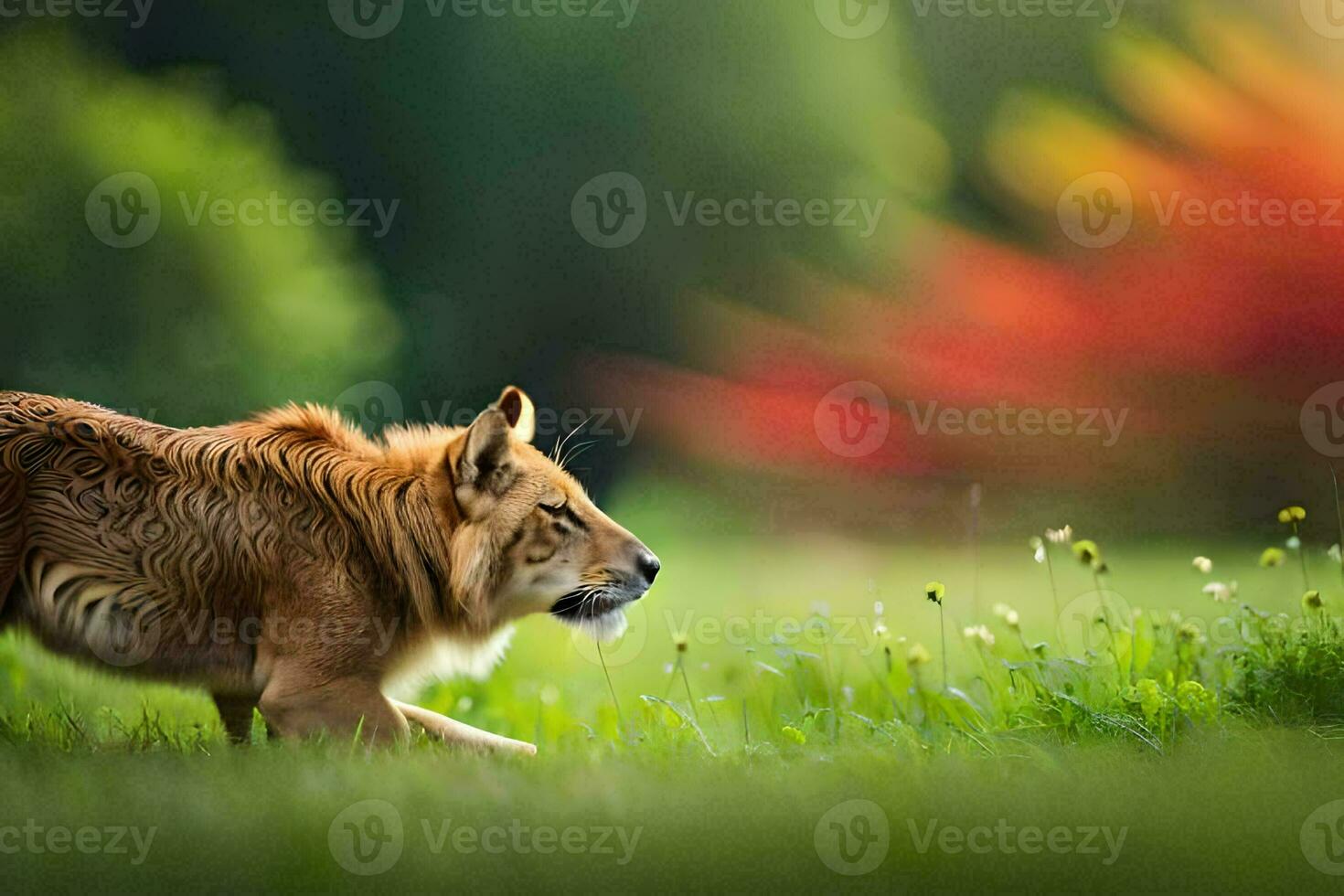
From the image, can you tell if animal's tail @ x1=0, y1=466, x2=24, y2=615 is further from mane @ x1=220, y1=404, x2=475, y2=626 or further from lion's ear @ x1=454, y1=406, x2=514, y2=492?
lion's ear @ x1=454, y1=406, x2=514, y2=492

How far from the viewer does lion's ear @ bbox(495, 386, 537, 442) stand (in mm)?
4477

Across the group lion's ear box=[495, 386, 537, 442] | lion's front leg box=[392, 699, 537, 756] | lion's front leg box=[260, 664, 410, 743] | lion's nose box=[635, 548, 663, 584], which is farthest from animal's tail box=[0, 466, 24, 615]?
lion's nose box=[635, 548, 663, 584]

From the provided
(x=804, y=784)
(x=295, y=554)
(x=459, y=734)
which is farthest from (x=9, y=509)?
(x=804, y=784)

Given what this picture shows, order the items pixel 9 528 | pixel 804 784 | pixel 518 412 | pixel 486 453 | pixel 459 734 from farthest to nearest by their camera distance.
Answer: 1. pixel 518 412
2. pixel 459 734
3. pixel 486 453
4. pixel 9 528
5. pixel 804 784

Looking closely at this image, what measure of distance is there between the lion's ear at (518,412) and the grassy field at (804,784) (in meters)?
1.03

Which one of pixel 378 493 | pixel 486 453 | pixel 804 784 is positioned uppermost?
pixel 486 453

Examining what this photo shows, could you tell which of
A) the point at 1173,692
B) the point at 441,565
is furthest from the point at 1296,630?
the point at 441,565

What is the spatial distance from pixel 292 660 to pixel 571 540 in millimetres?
902

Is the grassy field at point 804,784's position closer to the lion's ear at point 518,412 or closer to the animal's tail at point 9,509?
the animal's tail at point 9,509

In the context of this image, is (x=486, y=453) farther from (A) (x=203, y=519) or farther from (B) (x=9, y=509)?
(B) (x=9, y=509)

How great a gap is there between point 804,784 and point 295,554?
1662 millimetres

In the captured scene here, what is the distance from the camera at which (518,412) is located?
4586 millimetres

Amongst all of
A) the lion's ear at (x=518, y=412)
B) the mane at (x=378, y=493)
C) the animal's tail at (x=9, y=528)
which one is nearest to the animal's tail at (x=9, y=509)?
the animal's tail at (x=9, y=528)

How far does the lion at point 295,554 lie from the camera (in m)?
3.94
